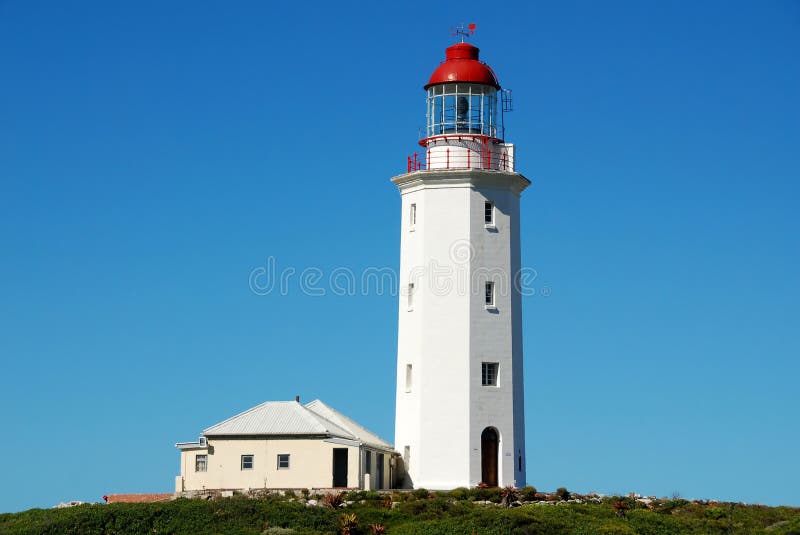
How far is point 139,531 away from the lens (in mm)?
46344

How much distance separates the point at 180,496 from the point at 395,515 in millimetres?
7888

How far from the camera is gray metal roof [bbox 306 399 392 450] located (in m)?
54.9

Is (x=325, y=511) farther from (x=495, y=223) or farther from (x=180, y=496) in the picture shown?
(x=495, y=223)

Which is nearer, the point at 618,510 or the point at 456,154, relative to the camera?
the point at 618,510

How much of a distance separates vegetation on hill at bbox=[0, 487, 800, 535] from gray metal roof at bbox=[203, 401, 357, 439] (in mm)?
2627

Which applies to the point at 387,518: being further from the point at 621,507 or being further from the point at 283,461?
the point at 621,507

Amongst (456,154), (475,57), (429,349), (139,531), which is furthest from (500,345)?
(139,531)

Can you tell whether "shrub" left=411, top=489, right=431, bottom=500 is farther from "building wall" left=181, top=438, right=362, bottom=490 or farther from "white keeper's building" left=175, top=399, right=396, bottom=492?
"building wall" left=181, top=438, right=362, bottom=490

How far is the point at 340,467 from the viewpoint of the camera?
53.2 meters

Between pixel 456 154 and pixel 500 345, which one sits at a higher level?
pixel 456 154

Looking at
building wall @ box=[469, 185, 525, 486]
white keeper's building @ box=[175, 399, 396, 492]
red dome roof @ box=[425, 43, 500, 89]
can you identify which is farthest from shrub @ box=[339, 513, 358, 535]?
red dome roof @ box=[425, 43, 500, 89]

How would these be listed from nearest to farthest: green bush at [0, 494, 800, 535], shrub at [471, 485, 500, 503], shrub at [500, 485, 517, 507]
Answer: green bush at [0, 494, 800, 535]
shrub at [500, 485, 517, 507]
shrub at [471, 485, 500, 503]

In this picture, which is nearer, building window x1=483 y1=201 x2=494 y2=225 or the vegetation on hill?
Answer: the vegetation on hill

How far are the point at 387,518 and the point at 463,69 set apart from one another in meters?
17.0
